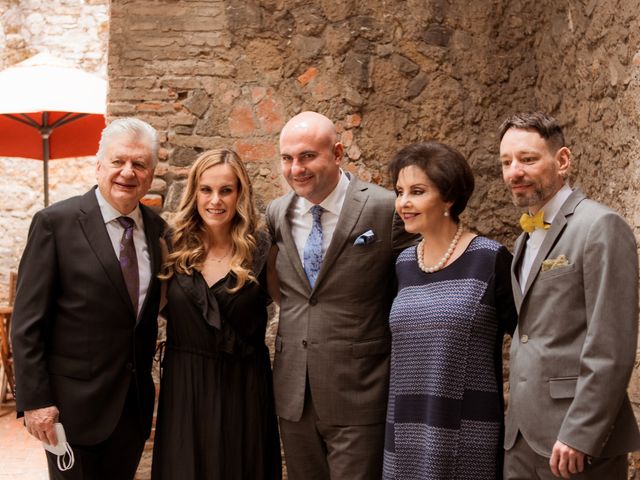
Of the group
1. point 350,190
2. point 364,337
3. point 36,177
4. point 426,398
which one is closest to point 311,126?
point 350,190

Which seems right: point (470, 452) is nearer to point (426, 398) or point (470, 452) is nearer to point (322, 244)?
point (426, 398)

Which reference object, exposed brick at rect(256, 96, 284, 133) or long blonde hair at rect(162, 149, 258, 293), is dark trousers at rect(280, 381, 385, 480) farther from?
exposed brick at rect(256, 96, 284, 133)

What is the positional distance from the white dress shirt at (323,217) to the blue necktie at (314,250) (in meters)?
0.02

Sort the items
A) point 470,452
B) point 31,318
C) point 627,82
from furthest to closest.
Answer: point 627,82, point 31,318, point 470,452

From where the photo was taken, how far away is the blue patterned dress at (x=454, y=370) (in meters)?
2.48

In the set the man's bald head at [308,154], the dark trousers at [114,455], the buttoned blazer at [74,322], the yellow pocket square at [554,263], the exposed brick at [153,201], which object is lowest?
the dark trousers at [114,455]

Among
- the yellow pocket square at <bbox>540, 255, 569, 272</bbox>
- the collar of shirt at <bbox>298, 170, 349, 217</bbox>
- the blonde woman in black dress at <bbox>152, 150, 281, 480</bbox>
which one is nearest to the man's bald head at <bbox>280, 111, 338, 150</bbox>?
the collar of shirt at <bbox>298, 170, 349, 217</bbox>

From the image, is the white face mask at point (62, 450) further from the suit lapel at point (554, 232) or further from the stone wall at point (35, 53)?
the stone wall at point (35, 53)

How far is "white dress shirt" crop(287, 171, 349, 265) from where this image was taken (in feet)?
9.63

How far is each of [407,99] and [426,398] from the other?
6.84 ft

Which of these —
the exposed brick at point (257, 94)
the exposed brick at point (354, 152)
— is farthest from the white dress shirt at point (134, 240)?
the exposed brick at point (354, 152)

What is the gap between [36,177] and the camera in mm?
8562

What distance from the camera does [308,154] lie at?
2875 mm

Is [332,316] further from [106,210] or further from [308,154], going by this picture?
[106,210]
